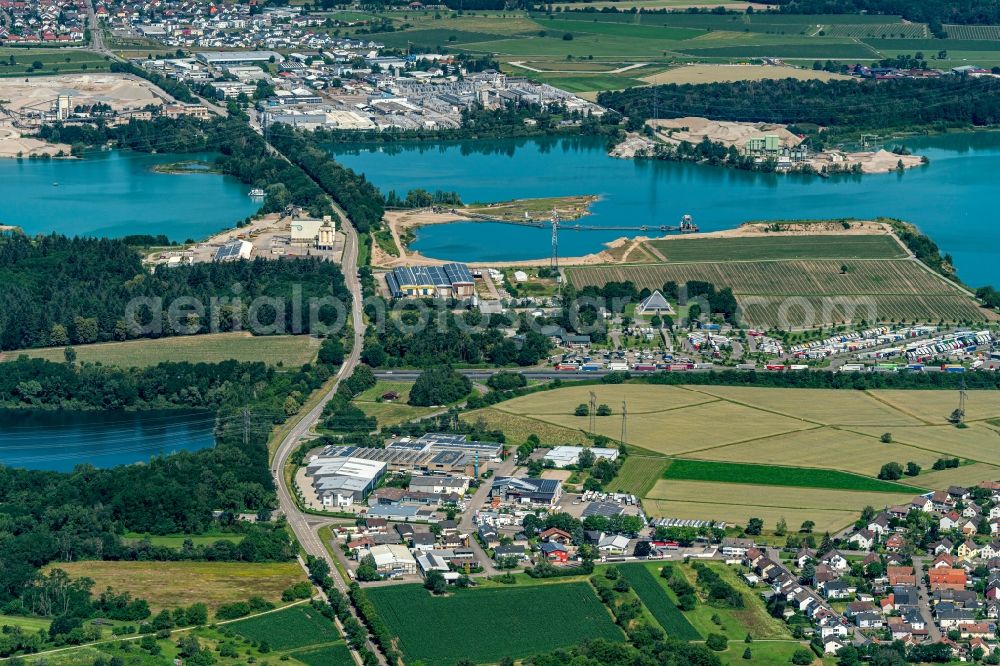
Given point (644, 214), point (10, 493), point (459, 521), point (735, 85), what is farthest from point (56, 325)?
point (735, 85)

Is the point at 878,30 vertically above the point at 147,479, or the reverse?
the point at 878,30

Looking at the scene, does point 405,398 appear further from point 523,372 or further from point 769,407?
point 769,407

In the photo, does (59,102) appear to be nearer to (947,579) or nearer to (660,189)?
(660,189)

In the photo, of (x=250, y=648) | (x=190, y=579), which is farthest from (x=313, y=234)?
(x=250, y=648)

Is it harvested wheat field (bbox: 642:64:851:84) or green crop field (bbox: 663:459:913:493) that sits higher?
harvested wheat field (bbox: 642:64:851:84)

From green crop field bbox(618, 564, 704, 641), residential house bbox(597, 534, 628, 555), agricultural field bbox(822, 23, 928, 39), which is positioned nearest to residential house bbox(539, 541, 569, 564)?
residential house bbox(597, 534, 628, 555)

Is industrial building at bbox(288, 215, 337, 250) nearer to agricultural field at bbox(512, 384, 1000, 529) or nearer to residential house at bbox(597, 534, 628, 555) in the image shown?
agricultural field at bbox(512, 384, 1000, 529)

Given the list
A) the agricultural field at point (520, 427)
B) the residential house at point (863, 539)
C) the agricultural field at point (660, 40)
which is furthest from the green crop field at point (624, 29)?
the residential house at point (863, 539)
